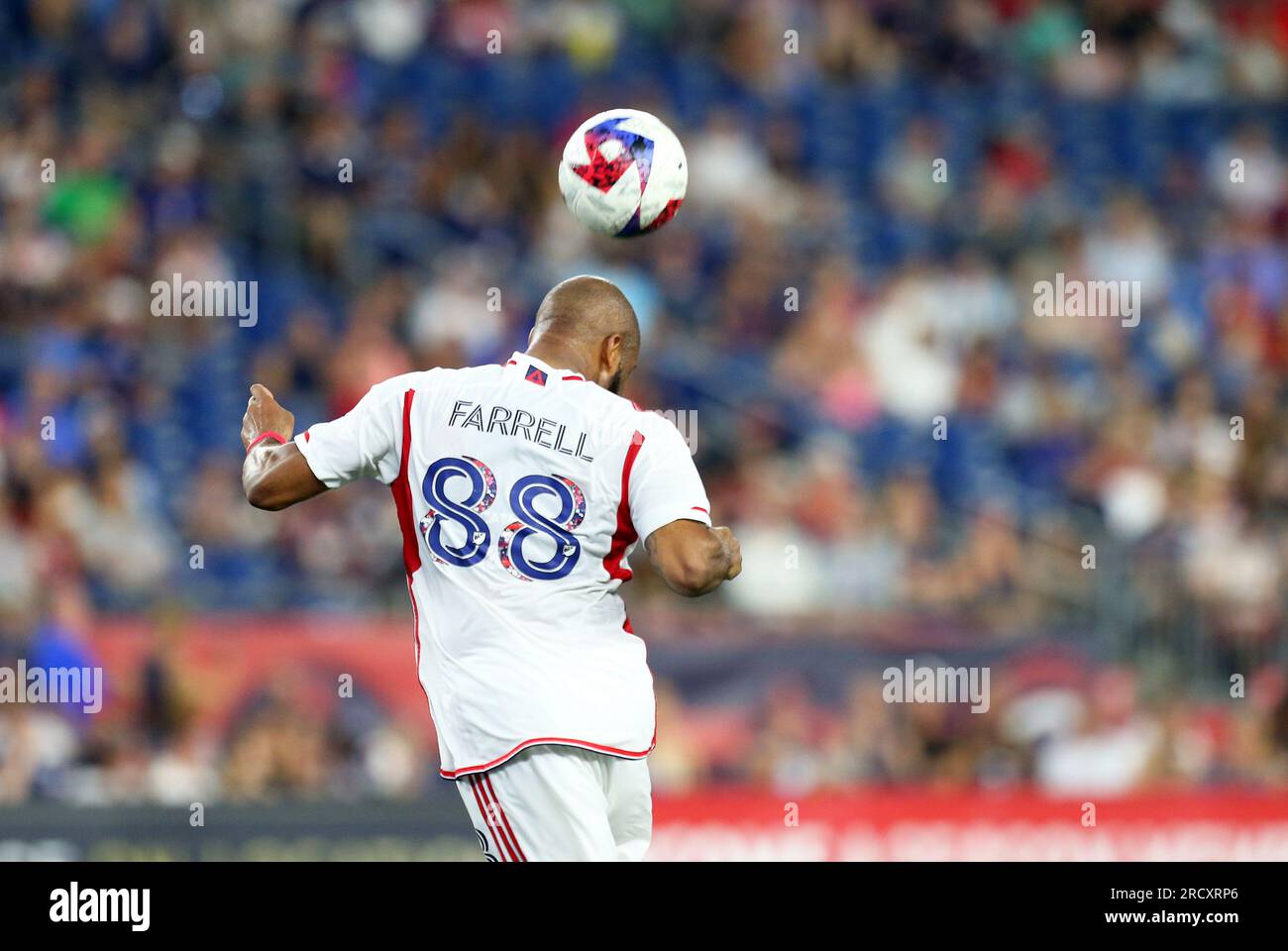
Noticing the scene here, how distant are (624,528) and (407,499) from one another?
583 millimetres

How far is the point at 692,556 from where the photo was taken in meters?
4.82

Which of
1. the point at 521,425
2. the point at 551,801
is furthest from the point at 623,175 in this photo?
the point at 551,801

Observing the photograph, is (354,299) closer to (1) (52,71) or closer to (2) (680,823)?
(1) (52,71)

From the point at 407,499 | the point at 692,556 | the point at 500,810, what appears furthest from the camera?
the point at 407,499

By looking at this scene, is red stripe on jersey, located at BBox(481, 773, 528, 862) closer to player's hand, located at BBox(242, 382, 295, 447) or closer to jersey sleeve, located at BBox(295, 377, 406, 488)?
jersey sleeve, located at BBox(295, 377, 406, 488)

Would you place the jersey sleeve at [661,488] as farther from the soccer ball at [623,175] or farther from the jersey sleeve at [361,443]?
the soccer ball at [623,175]

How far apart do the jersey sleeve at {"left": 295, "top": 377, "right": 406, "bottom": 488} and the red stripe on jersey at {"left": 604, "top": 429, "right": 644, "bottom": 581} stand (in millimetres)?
612

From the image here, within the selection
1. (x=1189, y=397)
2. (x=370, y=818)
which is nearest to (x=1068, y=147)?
(x=1189, y=397)

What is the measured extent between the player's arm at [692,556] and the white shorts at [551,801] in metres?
0.54

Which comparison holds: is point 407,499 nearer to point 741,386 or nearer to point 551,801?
point 551,801

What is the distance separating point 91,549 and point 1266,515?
6.81 meters

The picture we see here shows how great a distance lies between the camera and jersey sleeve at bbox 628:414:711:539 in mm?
4895

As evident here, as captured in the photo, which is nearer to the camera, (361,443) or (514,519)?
(514,519)

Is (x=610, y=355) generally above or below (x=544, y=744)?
above
